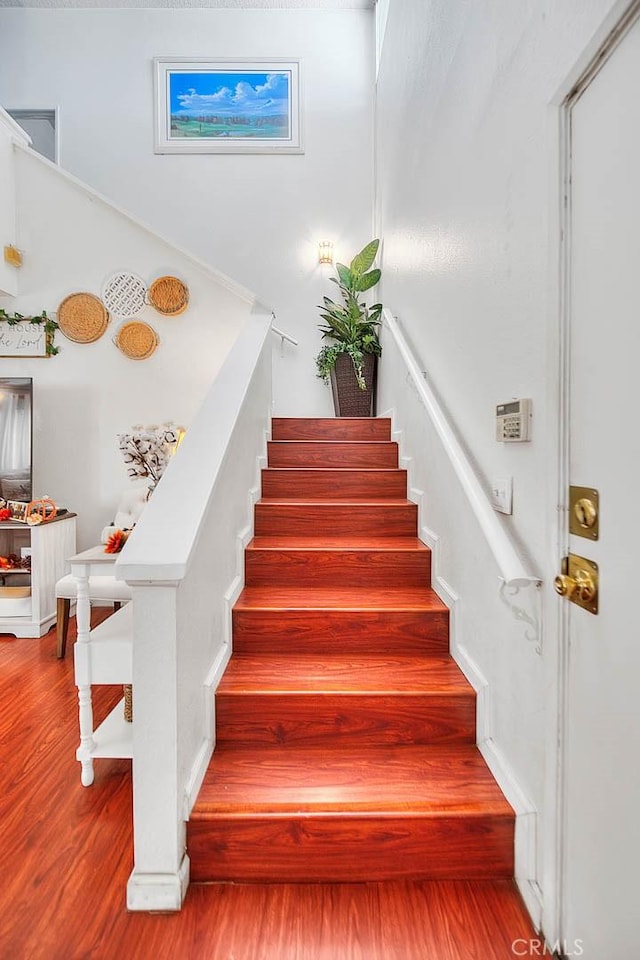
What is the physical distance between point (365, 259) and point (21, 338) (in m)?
2.65

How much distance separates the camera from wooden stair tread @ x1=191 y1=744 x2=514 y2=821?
1386mm

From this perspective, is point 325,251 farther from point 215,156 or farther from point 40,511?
point 40,511

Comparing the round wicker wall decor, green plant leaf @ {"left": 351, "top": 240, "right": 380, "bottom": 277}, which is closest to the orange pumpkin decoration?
the round wicker wall decor

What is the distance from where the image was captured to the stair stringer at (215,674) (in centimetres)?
142

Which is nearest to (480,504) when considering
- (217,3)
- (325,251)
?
(325,251)

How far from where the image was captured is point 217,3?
441 centimetres

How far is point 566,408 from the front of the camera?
118 centimetres

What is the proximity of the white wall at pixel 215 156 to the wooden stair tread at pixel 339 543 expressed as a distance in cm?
265

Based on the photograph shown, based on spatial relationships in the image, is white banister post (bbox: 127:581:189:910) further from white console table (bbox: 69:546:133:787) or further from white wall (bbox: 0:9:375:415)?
white wall (bbox: 0:9:375:415)

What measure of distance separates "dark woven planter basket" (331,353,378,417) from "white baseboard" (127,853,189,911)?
322cm

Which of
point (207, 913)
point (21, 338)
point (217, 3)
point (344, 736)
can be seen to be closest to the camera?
point (207, 913)

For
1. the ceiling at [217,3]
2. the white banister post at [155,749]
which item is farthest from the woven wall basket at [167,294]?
the white banister post at [155,749]

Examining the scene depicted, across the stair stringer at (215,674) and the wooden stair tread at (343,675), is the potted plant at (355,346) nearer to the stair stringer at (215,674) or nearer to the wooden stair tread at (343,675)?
the stair stringer at (215,674)

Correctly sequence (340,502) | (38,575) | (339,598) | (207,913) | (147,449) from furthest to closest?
(38,575) → (340,502) → (147,449) → (339,598) → (207,913)
